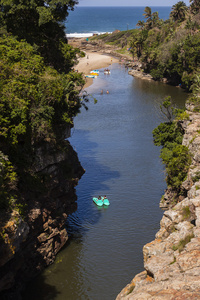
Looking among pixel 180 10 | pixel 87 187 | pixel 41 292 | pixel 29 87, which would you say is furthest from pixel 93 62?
pixel 41 292

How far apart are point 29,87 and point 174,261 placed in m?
18.1

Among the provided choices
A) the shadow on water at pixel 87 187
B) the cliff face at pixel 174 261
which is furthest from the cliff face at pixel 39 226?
the cliff face at pixel 174 261

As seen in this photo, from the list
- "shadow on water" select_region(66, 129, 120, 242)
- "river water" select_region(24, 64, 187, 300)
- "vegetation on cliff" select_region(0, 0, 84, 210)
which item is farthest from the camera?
"shadow on water" select_region(66, 129, 120, 242)

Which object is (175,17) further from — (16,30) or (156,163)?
(16,30)

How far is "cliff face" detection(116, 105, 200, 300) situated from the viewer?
15703 millimetres

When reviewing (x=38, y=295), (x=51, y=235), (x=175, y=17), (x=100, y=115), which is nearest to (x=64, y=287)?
(x=38, y=295)

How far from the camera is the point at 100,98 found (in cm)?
8662

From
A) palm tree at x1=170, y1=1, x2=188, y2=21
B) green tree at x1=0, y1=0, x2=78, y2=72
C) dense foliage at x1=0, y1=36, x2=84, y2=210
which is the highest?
palm tree at x1=170, y1=1, x2=188, y2=21

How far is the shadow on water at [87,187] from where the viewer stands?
39047 millimetres

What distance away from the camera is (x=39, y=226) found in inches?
1245

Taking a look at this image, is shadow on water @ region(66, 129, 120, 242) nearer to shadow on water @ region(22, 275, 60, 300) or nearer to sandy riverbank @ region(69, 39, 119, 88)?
shadow on water @ region(22, 275, 60, 300)

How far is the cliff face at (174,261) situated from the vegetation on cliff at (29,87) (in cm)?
1014

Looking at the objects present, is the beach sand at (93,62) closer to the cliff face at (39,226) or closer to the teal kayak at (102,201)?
the teal kayak at (102,201)

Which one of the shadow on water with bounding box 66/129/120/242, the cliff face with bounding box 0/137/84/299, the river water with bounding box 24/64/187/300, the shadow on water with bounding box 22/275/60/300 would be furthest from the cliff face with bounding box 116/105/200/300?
the shadow on water with bounding box 66/129/120/242
